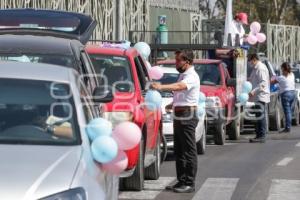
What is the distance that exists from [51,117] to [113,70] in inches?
191

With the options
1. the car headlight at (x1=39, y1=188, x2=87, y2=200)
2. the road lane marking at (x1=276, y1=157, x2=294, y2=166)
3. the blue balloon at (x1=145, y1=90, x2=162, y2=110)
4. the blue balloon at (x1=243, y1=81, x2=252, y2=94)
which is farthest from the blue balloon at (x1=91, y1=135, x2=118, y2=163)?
the blue balloon at (x1=243, y1=81, x2=252, y2=94)

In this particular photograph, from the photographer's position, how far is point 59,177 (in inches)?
222

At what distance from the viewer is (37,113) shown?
22.2 feet

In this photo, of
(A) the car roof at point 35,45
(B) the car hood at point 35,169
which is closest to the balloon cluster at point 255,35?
(A) the car roof at point 35,45

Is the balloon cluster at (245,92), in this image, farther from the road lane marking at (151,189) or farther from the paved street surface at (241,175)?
the road lane marking at (151,189)

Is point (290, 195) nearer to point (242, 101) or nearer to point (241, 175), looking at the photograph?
point (241, 175)

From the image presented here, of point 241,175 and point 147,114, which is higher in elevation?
point 147,114

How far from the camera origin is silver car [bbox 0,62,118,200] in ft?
18.2

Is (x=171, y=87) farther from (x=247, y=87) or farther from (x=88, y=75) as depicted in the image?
(x=247, y=87)

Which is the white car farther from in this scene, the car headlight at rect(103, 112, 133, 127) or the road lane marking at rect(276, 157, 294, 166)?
the car headlight at rect(103, 112, 133, 127)

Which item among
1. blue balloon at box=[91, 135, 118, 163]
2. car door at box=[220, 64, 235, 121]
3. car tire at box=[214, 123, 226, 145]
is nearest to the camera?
blue balloon at box=[91, 135, 118, 163]

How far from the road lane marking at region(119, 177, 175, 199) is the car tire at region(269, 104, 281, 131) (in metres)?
10.5

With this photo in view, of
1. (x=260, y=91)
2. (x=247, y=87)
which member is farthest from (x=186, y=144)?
(x=260, y=91)

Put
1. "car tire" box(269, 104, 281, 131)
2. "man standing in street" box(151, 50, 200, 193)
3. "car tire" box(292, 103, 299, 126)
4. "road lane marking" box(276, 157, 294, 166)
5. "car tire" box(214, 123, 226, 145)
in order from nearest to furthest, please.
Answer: "man standing in street" box(151, 50, 200, 193)
"road lane marking" box(276, 157, 294, 166)
"car tire" box(214, 123, 226, 145)
"car tire" box(269, 104, 281, 131)
"car tire" box(292, 103, 299, 126)
